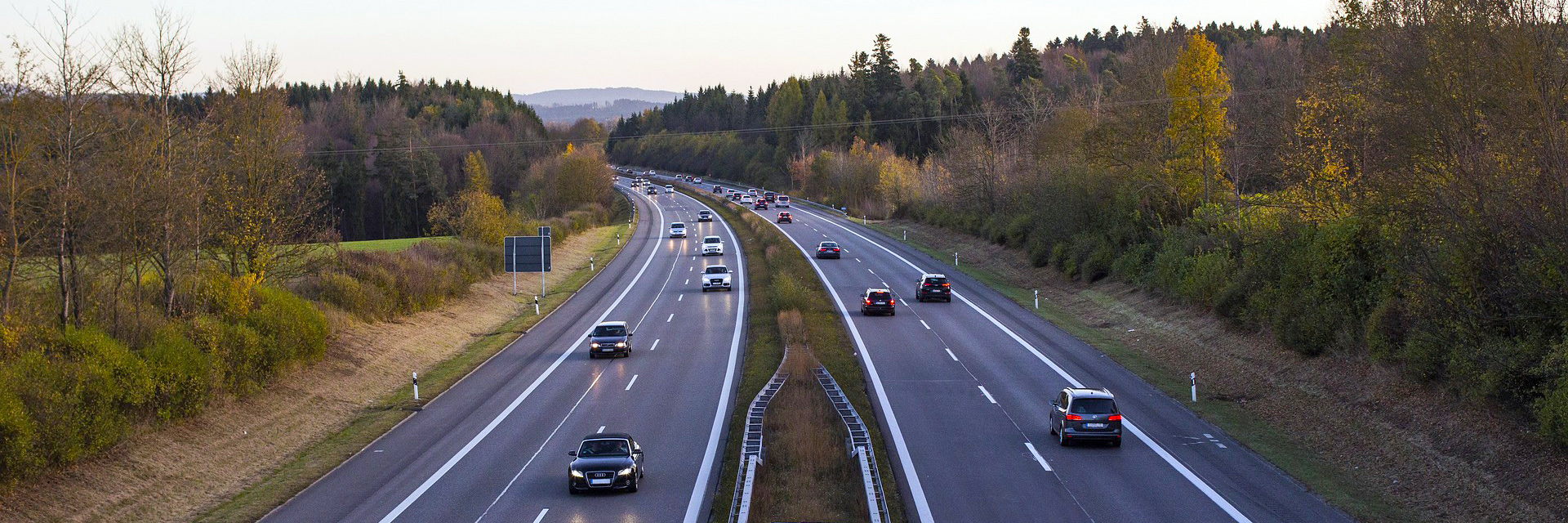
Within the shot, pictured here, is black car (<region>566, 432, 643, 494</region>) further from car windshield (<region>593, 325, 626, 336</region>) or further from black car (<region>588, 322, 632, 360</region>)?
car windshield (<region>593, 325, 626, 336</region>)

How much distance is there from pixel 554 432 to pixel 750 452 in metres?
6.38

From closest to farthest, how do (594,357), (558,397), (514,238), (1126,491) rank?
1. (1126,491)
2. (558,397)
3. (594,357)
4. (514,238)

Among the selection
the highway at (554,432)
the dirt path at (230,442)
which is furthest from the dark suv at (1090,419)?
the dirt path at (230,442)

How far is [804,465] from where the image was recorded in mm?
21172

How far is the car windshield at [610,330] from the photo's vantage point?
36719mm

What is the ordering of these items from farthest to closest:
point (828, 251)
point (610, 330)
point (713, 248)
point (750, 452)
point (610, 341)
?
point (713, 248), point (828, 251), point (610, 330), point (610, 341), point (750, 452)

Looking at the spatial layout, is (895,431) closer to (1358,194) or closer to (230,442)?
(230,442)

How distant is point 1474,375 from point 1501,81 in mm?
6095

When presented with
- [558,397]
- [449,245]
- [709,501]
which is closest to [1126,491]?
[709,501]

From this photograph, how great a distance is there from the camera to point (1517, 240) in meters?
20.9

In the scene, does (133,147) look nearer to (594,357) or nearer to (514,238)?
(594,357)

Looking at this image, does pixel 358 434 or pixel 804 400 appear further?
pixel 804 400

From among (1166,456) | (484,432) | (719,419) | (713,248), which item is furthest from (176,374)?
(713,248)

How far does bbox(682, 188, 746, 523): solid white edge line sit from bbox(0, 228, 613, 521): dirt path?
913 centimetres
